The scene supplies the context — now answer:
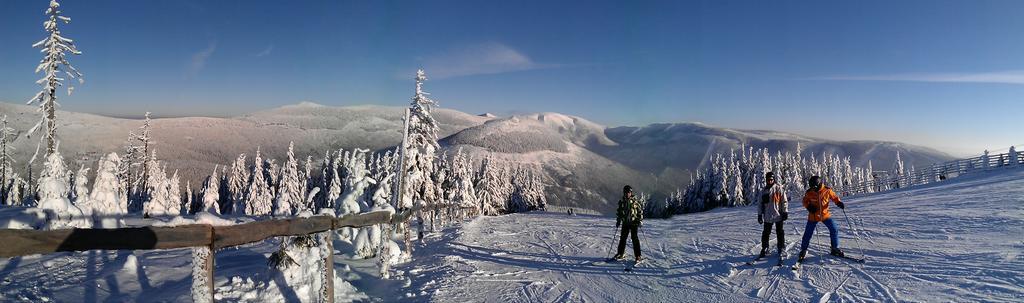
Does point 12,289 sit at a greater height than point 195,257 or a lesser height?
lesser

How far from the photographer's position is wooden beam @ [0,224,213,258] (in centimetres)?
371

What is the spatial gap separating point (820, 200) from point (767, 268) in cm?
186

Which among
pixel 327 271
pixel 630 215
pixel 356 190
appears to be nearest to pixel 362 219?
pixel 327 271

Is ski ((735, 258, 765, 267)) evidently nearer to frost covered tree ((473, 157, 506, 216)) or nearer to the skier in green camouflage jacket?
the skier in green camouflage jacket

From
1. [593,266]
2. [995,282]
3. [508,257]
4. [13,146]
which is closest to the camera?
[995,282]

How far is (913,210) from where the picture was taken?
1755 cm

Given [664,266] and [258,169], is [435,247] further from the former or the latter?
[258,169]

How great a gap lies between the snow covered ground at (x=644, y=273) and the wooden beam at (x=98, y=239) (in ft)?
12.7

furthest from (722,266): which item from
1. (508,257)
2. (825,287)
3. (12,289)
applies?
(12,289)

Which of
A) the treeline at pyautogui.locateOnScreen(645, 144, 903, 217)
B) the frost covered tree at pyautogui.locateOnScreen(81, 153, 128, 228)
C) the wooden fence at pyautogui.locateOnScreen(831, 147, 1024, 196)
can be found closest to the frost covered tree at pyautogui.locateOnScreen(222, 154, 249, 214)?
the frost covered tree at pyautogui.locateOnScreen(81, 153, 128, 228)

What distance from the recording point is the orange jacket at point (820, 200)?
398 inches

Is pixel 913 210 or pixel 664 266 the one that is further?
pixel 913 210

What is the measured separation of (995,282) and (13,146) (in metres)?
68.2

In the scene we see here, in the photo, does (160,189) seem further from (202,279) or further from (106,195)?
(202,279)
